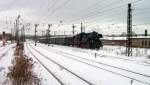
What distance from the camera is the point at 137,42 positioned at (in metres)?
72.4

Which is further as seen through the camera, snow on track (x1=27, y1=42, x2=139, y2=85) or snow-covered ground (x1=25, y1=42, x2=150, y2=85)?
snow-covered ground (x1=25, y1=42, x2=150, y2=85)

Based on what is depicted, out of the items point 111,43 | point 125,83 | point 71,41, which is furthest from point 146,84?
point 111,43

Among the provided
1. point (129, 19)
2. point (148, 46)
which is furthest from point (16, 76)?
point (148, 46)

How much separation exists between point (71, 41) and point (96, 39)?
20478mm

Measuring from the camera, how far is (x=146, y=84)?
44.2 feet

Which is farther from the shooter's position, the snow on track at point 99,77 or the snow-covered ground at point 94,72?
the snow-covered ground at point 94,72

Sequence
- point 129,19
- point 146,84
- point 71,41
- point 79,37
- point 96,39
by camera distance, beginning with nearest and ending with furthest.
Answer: point 146,84, point 129,19, point 96,39, point 79,37, point 71,41

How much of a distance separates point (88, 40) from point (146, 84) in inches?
1735

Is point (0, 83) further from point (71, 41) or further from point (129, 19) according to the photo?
point (71, 41)

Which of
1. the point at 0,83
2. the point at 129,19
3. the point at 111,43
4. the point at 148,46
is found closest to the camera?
the point at 0,83

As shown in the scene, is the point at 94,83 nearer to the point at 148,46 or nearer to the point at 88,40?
the point at 88,40

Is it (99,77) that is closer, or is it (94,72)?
(99,77)

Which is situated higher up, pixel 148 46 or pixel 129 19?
pixel 129 19

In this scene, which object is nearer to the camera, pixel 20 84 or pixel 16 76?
pixel 20 84
